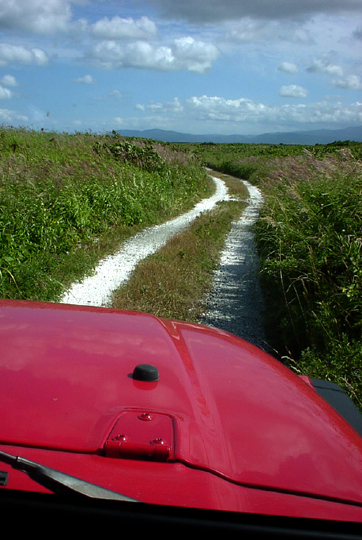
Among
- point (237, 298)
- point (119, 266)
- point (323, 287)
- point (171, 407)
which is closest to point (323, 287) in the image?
point (323, 287)

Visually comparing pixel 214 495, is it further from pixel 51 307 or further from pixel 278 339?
pixel 278 339

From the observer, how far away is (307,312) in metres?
4.98

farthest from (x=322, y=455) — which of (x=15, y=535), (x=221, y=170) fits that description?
(x=221, y=170)

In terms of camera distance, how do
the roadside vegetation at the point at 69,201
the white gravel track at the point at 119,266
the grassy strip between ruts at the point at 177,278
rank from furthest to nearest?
1. the roadside vegetation at the point at 69,201
2. the white gravel track at the point at 119,266
3. the grassy strip between ruts at the point at 177,278

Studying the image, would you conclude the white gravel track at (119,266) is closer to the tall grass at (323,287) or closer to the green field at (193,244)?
the green field at (193,244)

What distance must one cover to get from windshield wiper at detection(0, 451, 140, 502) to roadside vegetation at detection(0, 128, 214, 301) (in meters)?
5.32

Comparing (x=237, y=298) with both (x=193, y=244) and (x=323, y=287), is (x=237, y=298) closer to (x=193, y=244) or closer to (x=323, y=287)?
(x=323, y=287)

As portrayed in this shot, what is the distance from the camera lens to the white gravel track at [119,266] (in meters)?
6.64

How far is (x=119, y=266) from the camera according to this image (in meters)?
8.26

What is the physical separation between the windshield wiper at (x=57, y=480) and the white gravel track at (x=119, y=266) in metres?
5.17

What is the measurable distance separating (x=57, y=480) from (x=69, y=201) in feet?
28.7

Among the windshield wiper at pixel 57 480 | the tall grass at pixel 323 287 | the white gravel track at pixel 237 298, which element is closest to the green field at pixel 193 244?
the tall grass at pixel 323 287

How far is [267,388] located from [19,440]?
93 cm

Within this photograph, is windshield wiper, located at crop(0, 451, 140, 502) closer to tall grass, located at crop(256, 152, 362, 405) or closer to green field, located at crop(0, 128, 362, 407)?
tall grass, located at crop(256, 152, 362, 405)
